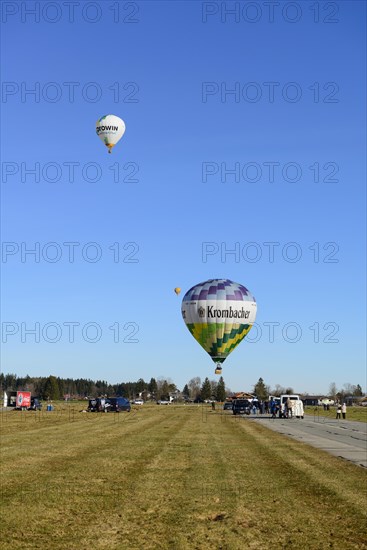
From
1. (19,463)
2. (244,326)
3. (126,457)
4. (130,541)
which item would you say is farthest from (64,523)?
(244,326)

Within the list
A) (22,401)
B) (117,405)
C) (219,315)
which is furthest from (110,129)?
(22,401)

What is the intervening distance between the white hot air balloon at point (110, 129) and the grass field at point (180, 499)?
33.9m

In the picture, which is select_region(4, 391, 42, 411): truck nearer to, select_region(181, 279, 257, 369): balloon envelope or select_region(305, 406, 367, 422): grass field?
select_region(305, 406, 367, 422): grass field

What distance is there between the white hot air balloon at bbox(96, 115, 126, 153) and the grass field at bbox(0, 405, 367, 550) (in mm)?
33905

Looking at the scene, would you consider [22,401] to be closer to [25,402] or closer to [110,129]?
[25,402]

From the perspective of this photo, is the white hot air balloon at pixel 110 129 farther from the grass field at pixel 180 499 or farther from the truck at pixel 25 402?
the truck at pixel 25 402

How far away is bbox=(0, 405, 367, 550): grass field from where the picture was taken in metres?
12.5

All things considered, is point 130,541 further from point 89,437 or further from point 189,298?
point 189,298

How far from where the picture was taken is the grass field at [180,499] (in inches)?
491

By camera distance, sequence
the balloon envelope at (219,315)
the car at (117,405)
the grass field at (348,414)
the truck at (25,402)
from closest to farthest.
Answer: the balloon envelope at (219,315) → the grass field at (348,414) → the car at (117,405) → the truck at (25,402)

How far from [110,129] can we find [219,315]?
16339mm

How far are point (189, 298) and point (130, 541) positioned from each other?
45.6 metres

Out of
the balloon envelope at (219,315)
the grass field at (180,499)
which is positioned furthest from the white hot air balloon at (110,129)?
Answer: the grass field at (180,499)

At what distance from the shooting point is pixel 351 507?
1552 cm
